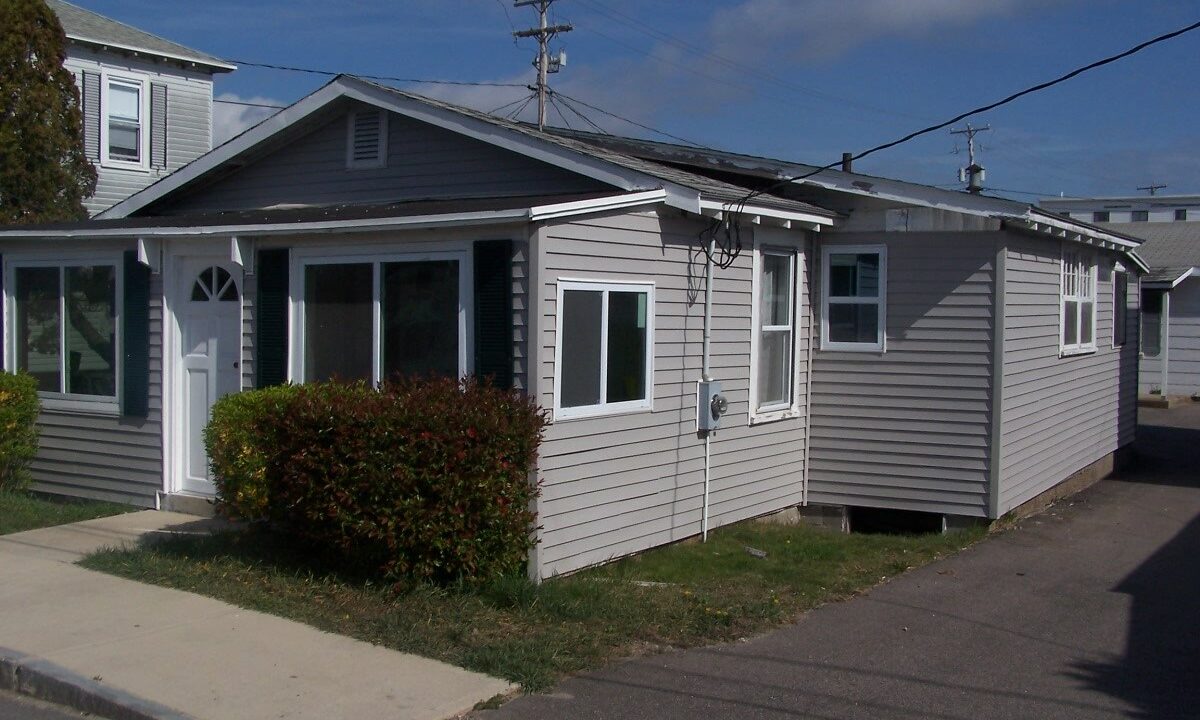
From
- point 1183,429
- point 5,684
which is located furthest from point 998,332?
point 1183,429

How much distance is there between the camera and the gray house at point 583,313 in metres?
8.44

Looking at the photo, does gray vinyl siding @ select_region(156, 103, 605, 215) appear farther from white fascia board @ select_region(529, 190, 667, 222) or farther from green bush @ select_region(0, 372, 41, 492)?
green bush @ select_region(0, 372, 41, 492)

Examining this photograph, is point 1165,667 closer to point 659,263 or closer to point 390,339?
point 659,263

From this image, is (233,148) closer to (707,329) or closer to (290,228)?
(290,228)

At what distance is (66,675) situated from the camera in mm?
6215

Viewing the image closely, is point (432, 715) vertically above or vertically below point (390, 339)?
below

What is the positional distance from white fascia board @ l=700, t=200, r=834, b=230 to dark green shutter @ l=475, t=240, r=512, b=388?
1.84 meters

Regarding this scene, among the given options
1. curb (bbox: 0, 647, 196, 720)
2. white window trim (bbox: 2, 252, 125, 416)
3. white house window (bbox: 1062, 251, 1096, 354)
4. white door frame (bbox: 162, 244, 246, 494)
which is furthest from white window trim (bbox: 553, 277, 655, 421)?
white house window (bbox: 1062, 251, 1096, 354)

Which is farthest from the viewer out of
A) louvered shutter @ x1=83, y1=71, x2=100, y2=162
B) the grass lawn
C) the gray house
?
louvered shutter @ x1=83, y1=71, x2=100, y2=162

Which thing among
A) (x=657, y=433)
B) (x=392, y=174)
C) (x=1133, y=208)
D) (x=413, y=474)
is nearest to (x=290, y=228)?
(x=392, y=174)

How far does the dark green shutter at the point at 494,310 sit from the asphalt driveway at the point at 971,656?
240 cm

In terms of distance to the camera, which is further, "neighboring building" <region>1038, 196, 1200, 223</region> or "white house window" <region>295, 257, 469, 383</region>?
"neighboring building" <region>1038, 196, 1200, 223</region>

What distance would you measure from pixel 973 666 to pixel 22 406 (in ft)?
28.1

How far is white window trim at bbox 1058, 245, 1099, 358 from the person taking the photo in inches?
497
